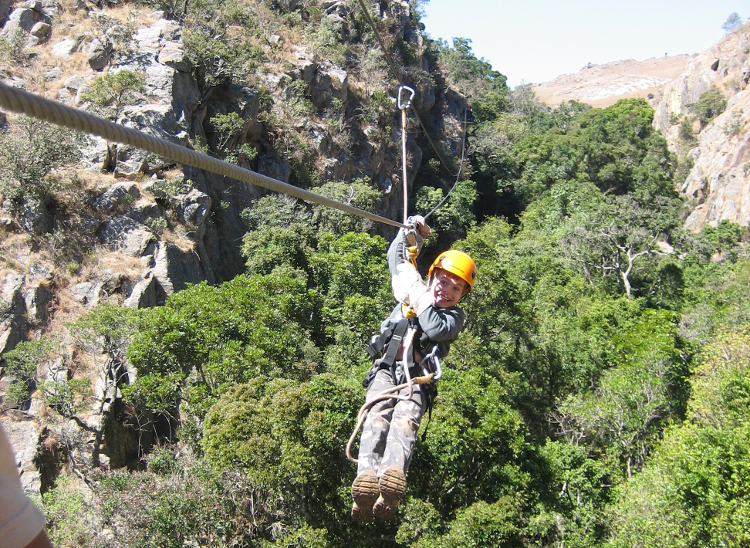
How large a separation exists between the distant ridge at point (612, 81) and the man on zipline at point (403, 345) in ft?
331

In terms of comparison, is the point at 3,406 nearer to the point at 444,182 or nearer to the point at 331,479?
the point at 331,479

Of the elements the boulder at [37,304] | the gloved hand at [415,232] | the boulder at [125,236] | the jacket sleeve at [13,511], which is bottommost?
the boulder at [37,304]

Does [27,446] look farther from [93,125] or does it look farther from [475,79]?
[475,79]

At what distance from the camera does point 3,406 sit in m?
13.4

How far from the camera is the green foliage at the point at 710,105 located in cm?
5544

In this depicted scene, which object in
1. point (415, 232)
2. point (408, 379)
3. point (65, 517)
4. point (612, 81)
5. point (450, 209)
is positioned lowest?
point (65, 517)

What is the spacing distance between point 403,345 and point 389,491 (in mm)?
1092

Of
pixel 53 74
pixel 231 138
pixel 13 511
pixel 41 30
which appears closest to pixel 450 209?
pixel 231 138

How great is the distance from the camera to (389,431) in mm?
4289

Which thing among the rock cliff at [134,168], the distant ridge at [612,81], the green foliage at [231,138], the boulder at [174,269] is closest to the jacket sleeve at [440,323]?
the rock cliff at [134,168]

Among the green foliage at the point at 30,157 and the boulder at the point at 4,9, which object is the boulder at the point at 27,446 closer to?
the green foliage at the point at 30,157

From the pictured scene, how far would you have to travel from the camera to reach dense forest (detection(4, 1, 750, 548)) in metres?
9.66

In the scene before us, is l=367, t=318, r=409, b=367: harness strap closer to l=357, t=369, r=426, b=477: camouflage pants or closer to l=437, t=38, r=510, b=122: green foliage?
l=357, t=369, r=426, b=477: camouflage pants

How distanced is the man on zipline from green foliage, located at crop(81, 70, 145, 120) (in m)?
16.5
